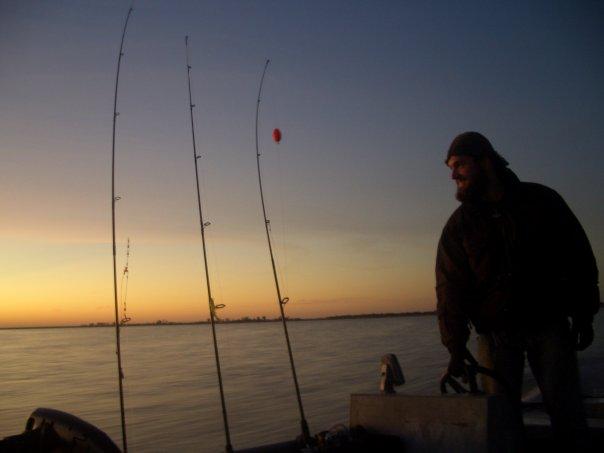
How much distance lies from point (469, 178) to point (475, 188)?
2.4 inches

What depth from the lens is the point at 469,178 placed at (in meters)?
2.46

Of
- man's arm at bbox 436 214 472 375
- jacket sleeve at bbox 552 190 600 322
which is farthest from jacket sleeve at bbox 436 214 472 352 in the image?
jacket sleeve at bbox 552 190 600 322

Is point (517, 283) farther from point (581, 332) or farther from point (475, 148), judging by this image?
point (475, 148)

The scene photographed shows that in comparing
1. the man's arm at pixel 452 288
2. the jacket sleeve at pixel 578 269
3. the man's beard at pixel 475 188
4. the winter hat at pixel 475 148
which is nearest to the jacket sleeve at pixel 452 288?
the man's arm at pixel 452 288

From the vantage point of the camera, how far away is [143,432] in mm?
12156

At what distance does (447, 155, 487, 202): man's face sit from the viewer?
2451mm

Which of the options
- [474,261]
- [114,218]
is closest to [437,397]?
[474,261]

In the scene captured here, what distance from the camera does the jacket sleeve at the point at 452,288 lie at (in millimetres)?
2312

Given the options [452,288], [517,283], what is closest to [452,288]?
[452,288]

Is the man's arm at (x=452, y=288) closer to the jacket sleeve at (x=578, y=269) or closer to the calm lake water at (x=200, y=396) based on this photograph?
the jacket sleeve at (x=578, y=269)

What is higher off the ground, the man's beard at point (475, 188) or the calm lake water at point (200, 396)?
the man's beard at point (475, 188)

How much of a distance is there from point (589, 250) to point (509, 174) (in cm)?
52

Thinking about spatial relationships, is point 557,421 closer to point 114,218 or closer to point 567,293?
point 567,293

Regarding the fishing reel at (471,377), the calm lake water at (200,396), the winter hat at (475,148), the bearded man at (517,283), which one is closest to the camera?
the fishing reel at (471,377)
